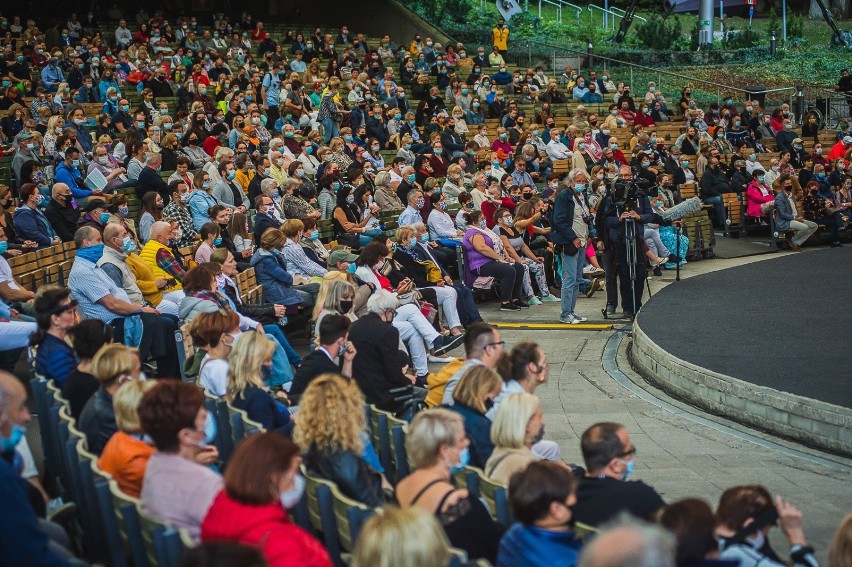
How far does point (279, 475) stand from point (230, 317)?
3.50m

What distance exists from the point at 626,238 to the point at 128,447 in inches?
364

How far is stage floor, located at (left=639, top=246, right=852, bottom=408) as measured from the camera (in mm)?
9922

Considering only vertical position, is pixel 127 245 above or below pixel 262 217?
above

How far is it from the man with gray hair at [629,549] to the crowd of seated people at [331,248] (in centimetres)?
4

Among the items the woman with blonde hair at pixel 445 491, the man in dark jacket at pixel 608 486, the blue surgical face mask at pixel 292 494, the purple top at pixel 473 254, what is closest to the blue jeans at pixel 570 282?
the purple top at pixel 473 254

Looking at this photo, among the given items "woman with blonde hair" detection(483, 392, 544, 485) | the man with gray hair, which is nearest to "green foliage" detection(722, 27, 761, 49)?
"woman with blonde hair" detection(483, 392, 544, 485)

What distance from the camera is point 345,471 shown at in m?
5.63

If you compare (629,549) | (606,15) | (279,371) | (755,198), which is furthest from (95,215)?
(606,15)

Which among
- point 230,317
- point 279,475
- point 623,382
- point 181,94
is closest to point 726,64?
point 181,94

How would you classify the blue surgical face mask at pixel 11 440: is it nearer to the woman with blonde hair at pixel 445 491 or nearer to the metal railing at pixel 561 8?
the woman with blonde hair at pixel 445 491

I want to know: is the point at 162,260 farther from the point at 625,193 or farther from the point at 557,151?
the point at 557,151

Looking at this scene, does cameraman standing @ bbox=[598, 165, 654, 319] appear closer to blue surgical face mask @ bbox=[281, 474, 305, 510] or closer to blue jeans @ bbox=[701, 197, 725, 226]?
blue jeans @ bbox=[701, 197, 725, 226]

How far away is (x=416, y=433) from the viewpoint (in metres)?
5.41

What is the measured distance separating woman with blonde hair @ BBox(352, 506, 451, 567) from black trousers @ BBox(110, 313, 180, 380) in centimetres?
645
